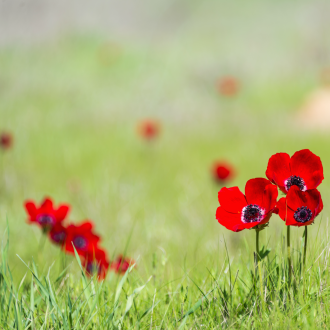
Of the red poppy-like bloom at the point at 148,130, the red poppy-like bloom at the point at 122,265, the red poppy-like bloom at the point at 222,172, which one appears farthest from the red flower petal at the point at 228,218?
the red poppy-like bloom at the point at 148,130

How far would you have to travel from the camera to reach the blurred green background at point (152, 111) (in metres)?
2.98

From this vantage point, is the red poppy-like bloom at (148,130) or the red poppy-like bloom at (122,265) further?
the red poppy-like bloom at (148,130)

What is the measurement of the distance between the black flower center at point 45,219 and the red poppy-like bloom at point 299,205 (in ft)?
3.12

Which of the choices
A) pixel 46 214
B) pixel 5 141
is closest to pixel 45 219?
pixel 46 214

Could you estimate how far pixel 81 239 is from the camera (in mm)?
1684

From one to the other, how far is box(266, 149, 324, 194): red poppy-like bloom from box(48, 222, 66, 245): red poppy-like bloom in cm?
92

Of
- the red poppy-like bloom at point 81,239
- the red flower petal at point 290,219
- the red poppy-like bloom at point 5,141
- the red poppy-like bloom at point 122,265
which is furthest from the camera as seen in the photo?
the red poppy-like bloom at point 5,141

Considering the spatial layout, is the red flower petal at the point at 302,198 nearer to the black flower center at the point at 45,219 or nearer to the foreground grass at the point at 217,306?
the foreground grass at the point at 217,306

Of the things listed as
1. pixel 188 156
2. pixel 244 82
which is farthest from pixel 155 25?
pixel 188 156

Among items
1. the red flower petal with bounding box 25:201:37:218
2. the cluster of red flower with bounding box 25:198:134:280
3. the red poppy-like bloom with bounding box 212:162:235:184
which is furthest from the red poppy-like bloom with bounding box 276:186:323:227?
the red poppy-like bloom with bounding box 212:162:235:184

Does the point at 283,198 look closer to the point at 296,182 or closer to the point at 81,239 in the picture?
the point at 296,182

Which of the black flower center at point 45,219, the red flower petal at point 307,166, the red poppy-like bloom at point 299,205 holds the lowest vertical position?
the black flower center at point 45,219

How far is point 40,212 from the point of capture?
5.40 feet

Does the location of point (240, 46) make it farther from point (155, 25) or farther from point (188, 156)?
point (188, 156)
